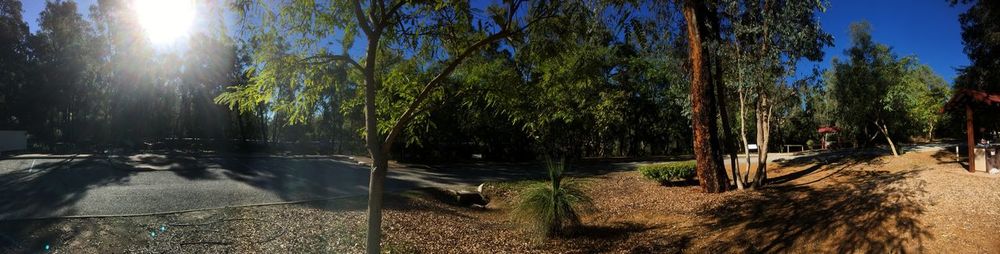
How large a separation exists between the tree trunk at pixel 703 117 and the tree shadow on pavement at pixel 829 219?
90 centimetres

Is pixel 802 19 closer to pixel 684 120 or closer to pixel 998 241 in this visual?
pixel 998 241

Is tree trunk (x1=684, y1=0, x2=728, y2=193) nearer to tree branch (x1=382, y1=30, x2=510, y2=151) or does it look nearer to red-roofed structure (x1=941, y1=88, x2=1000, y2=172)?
red-roofed structure (x1=941, y1=88, x2=1000, y2=172)

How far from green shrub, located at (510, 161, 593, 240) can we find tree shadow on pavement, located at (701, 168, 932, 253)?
6.46 feet

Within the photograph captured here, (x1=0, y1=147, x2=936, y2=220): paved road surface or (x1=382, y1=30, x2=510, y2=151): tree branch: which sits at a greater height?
(x1=382, y1=30, x2=510, y2=151): tree branch

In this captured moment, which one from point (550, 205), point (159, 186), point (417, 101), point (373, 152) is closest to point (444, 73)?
point (417, 101)

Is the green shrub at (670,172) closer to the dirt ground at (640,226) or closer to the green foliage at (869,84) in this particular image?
the dirt ground at (640,226)

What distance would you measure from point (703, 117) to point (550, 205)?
18.2ft

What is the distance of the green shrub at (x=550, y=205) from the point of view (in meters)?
7.24

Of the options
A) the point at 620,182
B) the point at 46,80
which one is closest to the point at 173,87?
the point at 46,80

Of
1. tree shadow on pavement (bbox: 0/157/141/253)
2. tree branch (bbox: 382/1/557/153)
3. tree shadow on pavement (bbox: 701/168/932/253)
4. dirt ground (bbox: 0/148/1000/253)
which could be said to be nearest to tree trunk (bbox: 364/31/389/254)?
tree branch (bbox: 382/1/557/153)

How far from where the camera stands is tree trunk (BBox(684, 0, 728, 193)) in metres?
11.0

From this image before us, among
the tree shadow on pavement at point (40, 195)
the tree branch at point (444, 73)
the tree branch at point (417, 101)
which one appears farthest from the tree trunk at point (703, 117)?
the tree shadow on pavement at point (40, 195)

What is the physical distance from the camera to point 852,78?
15.9 metres

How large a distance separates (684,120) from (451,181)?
20.0m
